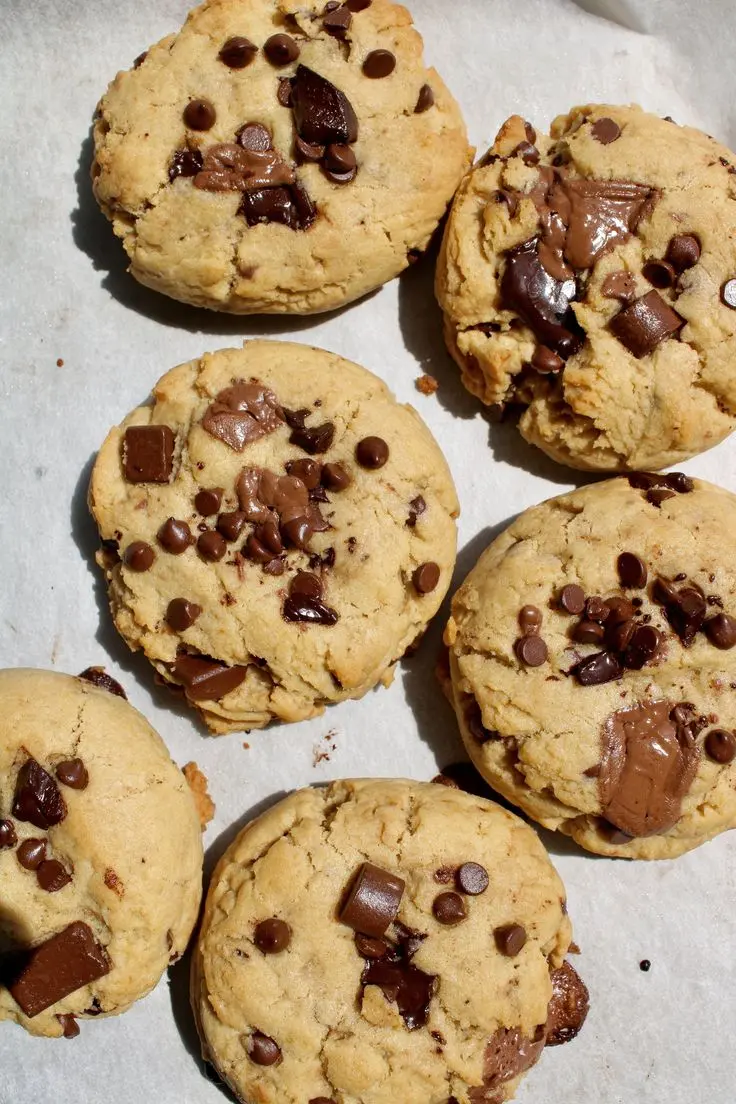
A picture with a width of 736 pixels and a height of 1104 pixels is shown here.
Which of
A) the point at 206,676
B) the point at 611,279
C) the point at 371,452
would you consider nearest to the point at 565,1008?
the point at 206,676

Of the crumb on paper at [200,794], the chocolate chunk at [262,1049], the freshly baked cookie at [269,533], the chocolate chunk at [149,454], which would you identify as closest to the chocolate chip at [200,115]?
the freshly baked cookie at [269,533]

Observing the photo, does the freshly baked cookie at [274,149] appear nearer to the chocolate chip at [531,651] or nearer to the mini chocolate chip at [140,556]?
the mini chocolate chip at [140,556]

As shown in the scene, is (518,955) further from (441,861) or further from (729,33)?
(729,33)

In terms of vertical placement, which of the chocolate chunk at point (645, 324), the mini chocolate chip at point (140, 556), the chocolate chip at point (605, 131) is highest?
the chocolate chip at point (605, 131)

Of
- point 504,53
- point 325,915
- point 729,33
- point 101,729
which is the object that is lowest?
point 325,915

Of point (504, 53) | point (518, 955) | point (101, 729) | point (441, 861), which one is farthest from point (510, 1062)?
point (504, 53)

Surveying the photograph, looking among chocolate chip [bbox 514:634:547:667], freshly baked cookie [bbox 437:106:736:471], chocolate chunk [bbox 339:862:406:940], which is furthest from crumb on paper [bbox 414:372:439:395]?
chocolate chunk [bbox 339:862:406:940]

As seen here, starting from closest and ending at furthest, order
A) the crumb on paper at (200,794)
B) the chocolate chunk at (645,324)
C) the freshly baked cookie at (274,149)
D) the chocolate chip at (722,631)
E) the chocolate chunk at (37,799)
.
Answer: the chocolate chunk at (37,799), the chocolate chip at (722,631), the chocolate chunk at (645,324), the freshly baked cookie at (274,149), the crumb on paper at (200,794)
